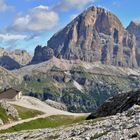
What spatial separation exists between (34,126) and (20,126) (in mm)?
10079

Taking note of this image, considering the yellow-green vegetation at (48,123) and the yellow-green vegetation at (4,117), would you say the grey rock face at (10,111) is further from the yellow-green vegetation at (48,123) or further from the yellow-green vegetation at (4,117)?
the yellow-green vegetation at (48,123)

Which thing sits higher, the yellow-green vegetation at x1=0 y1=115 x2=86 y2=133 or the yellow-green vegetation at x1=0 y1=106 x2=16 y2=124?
the yellow-green vegetation at x1=0 y1=106 x2=16 y2=124

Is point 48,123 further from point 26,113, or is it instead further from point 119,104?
point 119,104

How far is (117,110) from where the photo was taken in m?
103

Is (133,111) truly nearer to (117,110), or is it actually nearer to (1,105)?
(117,110)

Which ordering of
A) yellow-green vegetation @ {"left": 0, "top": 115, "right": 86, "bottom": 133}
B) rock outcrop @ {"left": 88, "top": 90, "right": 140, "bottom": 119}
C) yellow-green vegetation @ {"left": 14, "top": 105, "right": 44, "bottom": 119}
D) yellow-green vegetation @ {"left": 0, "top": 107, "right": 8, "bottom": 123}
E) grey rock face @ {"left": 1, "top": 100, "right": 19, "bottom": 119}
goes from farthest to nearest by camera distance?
yellow-green vegetation @ {"left": 14, "top": 105, "right": 44, "bottom": 119}, grey rock face @ {"left": 1, "top": 100, "right": 19, "bottom": 119}, yellow-green vegetation @ {"left": 0, "top": 107, "right": 8, "bottom": 123}, yellow-green vegetation @ {"left": 0, "top": 115, "right": 86, "bottom": 133}, rock outcrop @ {"left": 88, "top": 90, "right": 140, "bottom": 119}

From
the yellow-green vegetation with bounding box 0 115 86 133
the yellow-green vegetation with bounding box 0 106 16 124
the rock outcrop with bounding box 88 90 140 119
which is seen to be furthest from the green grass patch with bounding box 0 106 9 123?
the rock outcrop with bounding box 88 90 140 119

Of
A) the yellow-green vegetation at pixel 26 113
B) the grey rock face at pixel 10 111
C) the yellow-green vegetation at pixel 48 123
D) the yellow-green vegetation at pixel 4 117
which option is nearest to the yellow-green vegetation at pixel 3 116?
the yellow-green vegetation at pixel 4 117

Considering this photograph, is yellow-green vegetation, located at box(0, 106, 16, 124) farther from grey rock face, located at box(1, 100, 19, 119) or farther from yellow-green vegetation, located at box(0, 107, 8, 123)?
grey rock face, located at box(1, 100, 19, 119)

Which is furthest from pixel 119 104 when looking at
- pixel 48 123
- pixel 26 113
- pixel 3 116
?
pixel 26 113

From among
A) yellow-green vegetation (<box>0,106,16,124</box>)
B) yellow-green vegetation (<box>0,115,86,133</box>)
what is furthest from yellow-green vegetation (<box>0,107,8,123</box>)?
yellow-green vegetation (<box>0,115,86,133</box>)

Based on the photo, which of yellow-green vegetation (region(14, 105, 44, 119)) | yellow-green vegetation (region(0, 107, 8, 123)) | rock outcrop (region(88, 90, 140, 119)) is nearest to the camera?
rock outcrop (region(88, 90, 140, 119))

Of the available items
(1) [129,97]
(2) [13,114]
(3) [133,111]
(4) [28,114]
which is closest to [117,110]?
(1) [129,97]

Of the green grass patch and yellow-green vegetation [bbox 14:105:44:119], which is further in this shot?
yellow-green vegetation [bbox 14:105:44:119]
